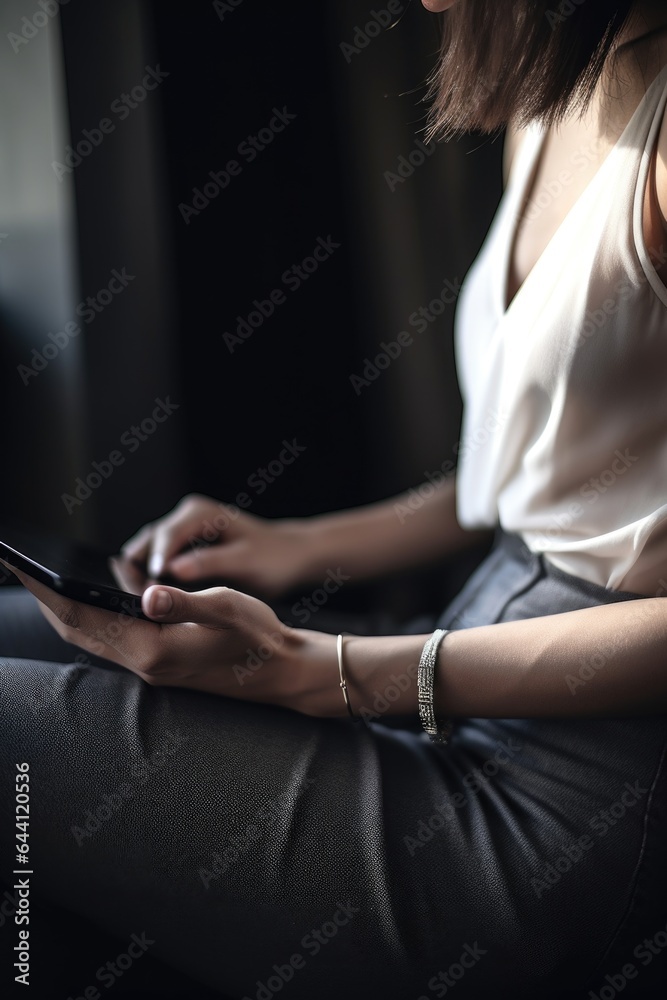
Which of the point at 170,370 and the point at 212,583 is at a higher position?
the point at 170,370

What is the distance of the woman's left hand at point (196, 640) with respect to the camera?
570mm

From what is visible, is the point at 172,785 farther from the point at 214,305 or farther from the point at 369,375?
the point at 369,375

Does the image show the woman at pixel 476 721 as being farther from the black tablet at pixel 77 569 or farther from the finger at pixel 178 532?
the finger at pixel 178 532

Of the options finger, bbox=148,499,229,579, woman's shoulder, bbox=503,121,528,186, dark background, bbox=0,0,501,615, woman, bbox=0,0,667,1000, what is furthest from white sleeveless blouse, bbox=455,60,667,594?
dark background, bbox=0,0,501,615

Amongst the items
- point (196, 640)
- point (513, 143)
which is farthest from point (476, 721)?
point (513, 143)

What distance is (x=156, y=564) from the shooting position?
2.86 ft

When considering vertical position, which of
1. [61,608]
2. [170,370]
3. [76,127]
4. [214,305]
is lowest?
[61,608]

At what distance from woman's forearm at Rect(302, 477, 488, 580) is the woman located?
0.77ft

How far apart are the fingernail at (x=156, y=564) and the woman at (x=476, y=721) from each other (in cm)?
16

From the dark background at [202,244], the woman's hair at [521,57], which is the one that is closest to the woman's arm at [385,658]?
the woman's hair at [521,57]

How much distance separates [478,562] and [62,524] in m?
0.72

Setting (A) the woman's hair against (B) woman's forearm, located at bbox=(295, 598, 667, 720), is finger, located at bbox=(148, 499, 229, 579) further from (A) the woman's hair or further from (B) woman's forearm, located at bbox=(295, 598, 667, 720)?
(A) the woman's hair

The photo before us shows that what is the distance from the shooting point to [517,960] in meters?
0.54

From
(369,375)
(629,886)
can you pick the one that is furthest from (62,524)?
(629,886)
